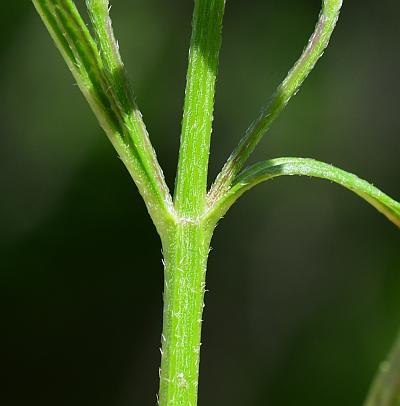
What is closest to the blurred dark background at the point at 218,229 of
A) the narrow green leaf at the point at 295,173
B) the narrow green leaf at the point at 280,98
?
the narrow green leaf at the point at 295,173

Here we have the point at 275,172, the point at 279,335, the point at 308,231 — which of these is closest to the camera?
the point at 275,172

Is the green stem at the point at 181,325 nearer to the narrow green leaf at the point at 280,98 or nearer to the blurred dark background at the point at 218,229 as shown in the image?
the narrow green leaf at the point at 280,98

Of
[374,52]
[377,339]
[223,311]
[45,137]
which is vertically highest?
[374,52]

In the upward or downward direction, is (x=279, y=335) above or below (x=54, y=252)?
below

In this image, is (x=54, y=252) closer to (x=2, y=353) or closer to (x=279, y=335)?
(x=2, y=353)

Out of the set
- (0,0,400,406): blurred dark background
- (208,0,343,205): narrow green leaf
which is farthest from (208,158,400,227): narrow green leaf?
(0,0,400,406): blurred dark background

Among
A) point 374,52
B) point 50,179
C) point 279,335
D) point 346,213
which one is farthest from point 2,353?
point 374,52

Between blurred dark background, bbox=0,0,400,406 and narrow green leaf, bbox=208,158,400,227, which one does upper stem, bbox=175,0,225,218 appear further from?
blurred dark background, bbox=0,0,400,406
